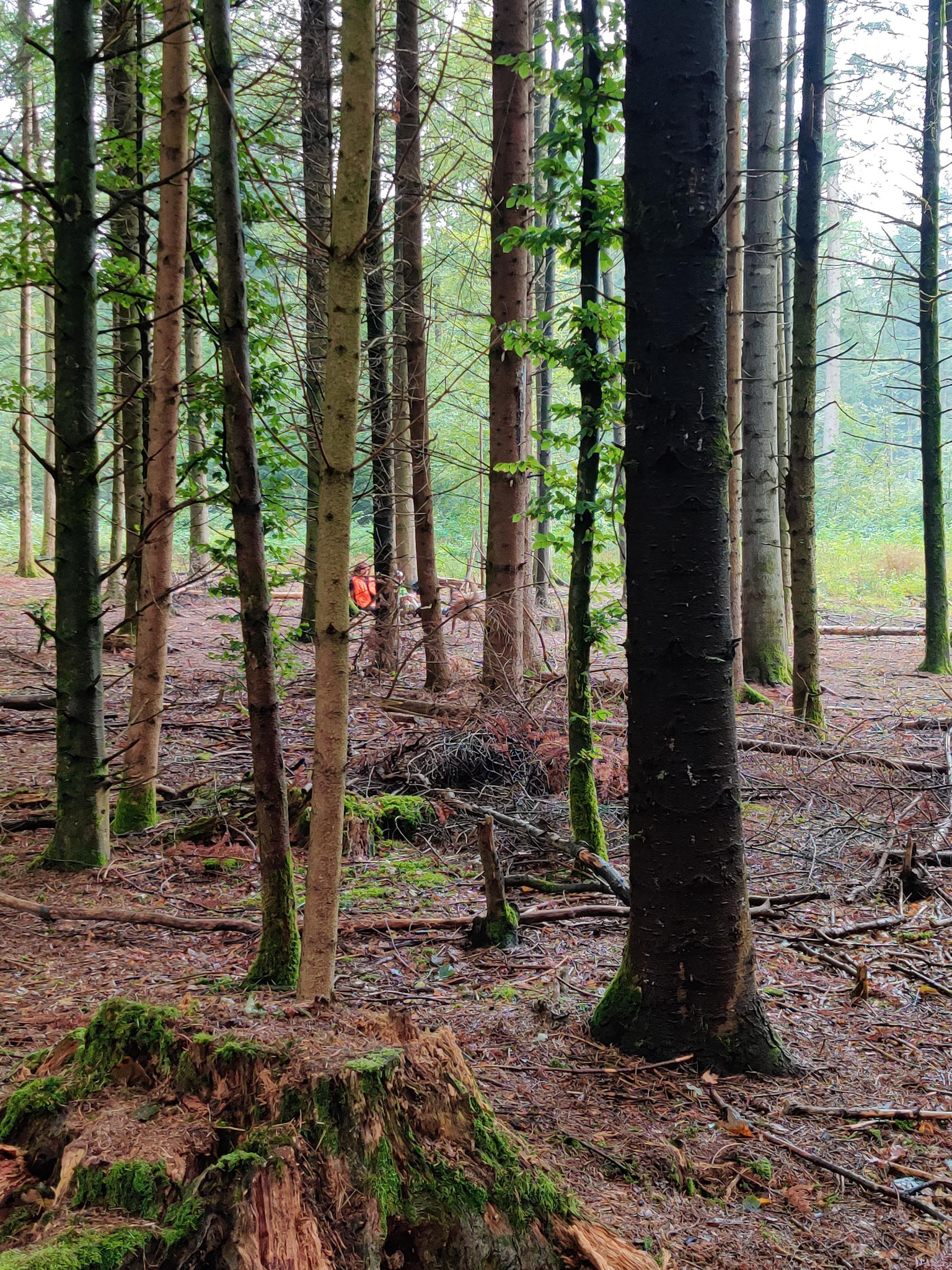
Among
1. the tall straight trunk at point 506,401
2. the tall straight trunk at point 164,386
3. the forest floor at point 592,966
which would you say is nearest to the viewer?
the forest floor at point 592,966

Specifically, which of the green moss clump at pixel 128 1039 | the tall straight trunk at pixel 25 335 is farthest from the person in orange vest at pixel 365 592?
Result: the green moss clump at pixel 128 1039

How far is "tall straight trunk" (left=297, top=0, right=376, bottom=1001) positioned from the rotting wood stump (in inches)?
34.5

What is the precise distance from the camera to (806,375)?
912cm

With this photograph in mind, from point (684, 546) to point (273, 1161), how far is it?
8.33 feet

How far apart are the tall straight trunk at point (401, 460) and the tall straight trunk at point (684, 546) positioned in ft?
3.48

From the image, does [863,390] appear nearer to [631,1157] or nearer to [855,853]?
[855,853]

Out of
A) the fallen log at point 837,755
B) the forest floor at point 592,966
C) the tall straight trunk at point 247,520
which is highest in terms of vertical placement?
the tall straight trunk at point 247,520

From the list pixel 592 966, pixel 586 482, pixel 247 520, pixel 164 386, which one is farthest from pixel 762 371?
pixel 247 520

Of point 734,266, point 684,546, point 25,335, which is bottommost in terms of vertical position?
point 684,546

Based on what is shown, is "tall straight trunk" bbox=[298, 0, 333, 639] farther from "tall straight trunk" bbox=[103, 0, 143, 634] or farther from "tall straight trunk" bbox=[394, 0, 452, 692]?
"tall straight trunk" bbox=[103, 0, 143, 634]

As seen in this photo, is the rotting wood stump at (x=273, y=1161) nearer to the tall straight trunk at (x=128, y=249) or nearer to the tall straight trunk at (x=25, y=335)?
the tall straight trunk at (x=128, y=249)

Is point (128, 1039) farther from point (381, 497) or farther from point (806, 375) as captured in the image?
point (806, 375)

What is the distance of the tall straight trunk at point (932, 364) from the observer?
1253cm

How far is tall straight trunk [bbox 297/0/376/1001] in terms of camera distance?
9.18ft
